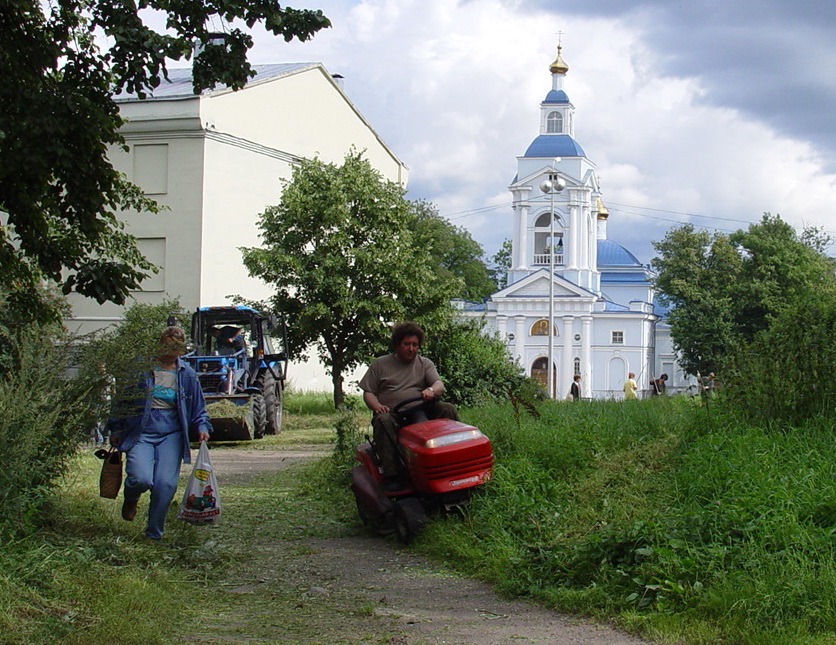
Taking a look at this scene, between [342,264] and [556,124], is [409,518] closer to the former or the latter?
[342,264]

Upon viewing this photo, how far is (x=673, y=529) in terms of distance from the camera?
279 inches

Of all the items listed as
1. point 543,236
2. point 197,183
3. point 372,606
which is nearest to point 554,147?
point 543,236

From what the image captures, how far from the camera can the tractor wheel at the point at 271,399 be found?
955 inches

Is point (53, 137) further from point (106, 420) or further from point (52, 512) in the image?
point (52, 512)

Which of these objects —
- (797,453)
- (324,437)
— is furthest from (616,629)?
(324,437)

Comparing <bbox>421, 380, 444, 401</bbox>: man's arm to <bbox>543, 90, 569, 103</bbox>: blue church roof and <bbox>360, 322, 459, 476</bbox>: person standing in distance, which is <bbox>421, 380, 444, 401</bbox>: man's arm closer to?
<bbox>360, 322, 459, 476</bbox>: person standing in distance

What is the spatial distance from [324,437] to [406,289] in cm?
608

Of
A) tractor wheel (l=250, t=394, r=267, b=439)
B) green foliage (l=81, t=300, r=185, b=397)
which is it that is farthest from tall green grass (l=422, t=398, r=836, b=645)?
tractor wheel (l=250, t=394, r=267, b=439)

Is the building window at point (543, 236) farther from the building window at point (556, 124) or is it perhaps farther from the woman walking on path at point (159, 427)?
the woman walking on path at point (159, 427)

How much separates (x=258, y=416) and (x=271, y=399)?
1.48 metres

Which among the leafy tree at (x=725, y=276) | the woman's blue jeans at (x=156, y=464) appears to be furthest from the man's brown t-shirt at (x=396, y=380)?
the leafy tree at (x=725, y=276)

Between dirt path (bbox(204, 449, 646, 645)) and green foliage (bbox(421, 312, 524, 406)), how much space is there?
11.8 metres

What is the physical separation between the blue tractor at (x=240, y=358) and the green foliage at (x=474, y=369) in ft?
11.8

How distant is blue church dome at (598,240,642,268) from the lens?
10169 cm
